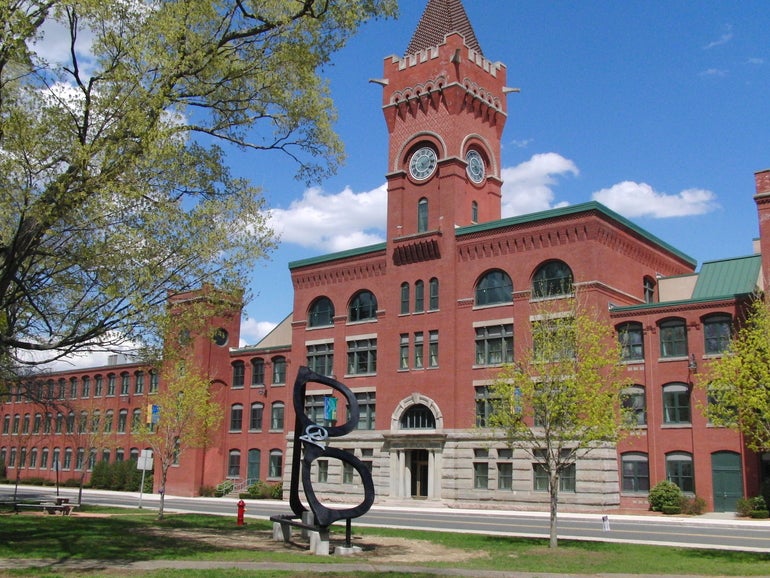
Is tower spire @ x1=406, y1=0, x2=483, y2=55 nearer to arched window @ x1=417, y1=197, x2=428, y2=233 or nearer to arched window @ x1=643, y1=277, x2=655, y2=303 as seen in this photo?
arched window @ x1=417, y1=197, x2=428, y2=233

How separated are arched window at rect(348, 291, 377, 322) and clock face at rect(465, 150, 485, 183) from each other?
10231 millimetres

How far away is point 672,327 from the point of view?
134ft

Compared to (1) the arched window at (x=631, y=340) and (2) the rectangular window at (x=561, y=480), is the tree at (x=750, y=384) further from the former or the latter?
(1) the arched window at (x=631, y=340)

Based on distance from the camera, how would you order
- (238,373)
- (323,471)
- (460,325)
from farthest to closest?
(238,373) < (323,471) < (460,325)

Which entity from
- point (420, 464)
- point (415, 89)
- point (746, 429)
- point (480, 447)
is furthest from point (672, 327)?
point (415, 89)

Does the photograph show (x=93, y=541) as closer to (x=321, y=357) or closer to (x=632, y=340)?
(x=632, y=340)

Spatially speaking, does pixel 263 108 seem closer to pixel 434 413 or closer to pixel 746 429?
pixel 746 429

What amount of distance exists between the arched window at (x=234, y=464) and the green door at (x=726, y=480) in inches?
1312

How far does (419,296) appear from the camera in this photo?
49688 mm

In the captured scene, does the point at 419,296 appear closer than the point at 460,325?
No

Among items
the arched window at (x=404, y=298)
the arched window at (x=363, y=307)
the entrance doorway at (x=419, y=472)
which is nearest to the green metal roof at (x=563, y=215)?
the arched window at (x=404, y=298)

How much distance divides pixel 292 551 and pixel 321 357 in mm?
34350

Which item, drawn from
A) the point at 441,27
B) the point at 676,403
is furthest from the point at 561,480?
the point at 441,27

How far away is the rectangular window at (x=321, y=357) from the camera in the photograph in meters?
53.8
